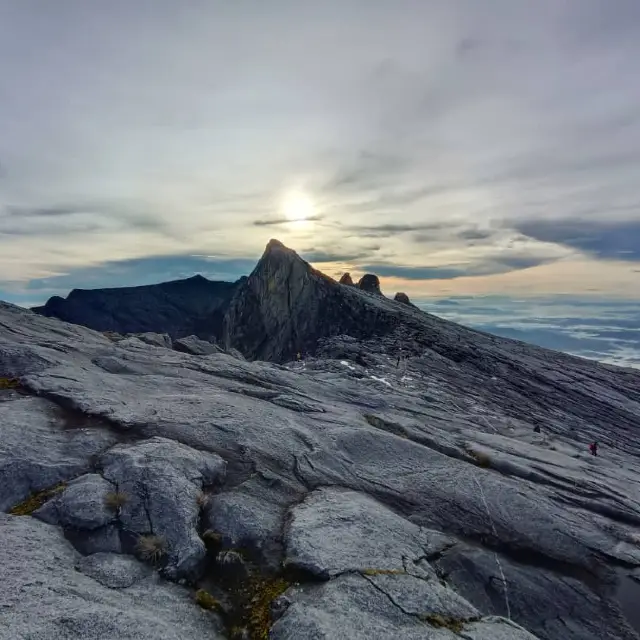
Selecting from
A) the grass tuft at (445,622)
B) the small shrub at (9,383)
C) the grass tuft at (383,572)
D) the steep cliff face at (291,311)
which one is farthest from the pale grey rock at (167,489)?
the steep cliff face at (291,311)

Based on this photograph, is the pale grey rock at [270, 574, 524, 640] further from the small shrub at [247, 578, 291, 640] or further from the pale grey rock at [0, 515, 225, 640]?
the pale grey rock at [0, 515, 225, 640]

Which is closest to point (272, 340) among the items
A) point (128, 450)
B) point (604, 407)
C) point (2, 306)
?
point (2, 306)

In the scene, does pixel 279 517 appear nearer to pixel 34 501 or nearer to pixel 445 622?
pixel 445 622

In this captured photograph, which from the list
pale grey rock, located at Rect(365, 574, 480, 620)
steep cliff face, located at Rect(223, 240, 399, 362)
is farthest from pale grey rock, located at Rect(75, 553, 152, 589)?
steep cliff face, located at Rect(223, 240, 399, 362)

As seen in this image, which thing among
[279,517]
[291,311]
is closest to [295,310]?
[291,311]

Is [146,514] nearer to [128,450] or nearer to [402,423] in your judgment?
[128,450]

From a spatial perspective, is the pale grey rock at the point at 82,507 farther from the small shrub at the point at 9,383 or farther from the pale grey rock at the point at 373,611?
the small shrub at the point at 9,383
